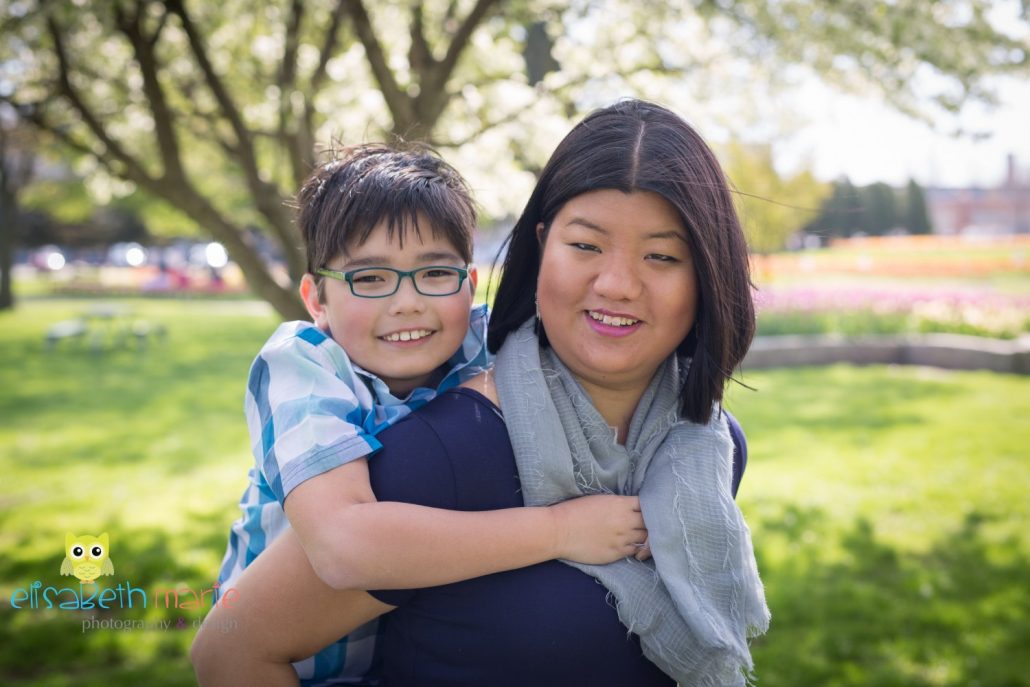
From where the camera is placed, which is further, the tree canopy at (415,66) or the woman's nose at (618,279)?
the tree canopy at (415,66)

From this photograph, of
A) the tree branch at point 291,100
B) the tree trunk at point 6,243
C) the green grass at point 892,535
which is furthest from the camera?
the tree trunk at point 6,243

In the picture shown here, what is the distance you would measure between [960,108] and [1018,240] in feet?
41.5

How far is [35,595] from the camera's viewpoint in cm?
452

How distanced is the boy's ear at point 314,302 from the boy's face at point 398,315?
0.37 feet

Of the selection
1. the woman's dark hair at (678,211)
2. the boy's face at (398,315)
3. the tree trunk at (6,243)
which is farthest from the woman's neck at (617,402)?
the tree trunk at (6,243)

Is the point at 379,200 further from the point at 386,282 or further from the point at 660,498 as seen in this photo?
the point at 660,498

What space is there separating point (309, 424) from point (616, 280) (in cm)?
61

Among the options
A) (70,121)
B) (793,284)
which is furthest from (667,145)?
(793,284)

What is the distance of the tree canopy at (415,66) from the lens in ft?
13.1

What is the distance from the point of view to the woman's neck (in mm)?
1721

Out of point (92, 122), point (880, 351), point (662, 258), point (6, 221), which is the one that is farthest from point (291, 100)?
point (6, 221)

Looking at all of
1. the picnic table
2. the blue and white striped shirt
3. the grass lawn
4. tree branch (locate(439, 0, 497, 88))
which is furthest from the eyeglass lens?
the picnic table

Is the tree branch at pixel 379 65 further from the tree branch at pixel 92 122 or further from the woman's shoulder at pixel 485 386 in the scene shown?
the woman's shoulder at pixel 485 386

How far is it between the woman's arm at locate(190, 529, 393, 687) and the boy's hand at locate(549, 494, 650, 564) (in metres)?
0.34
